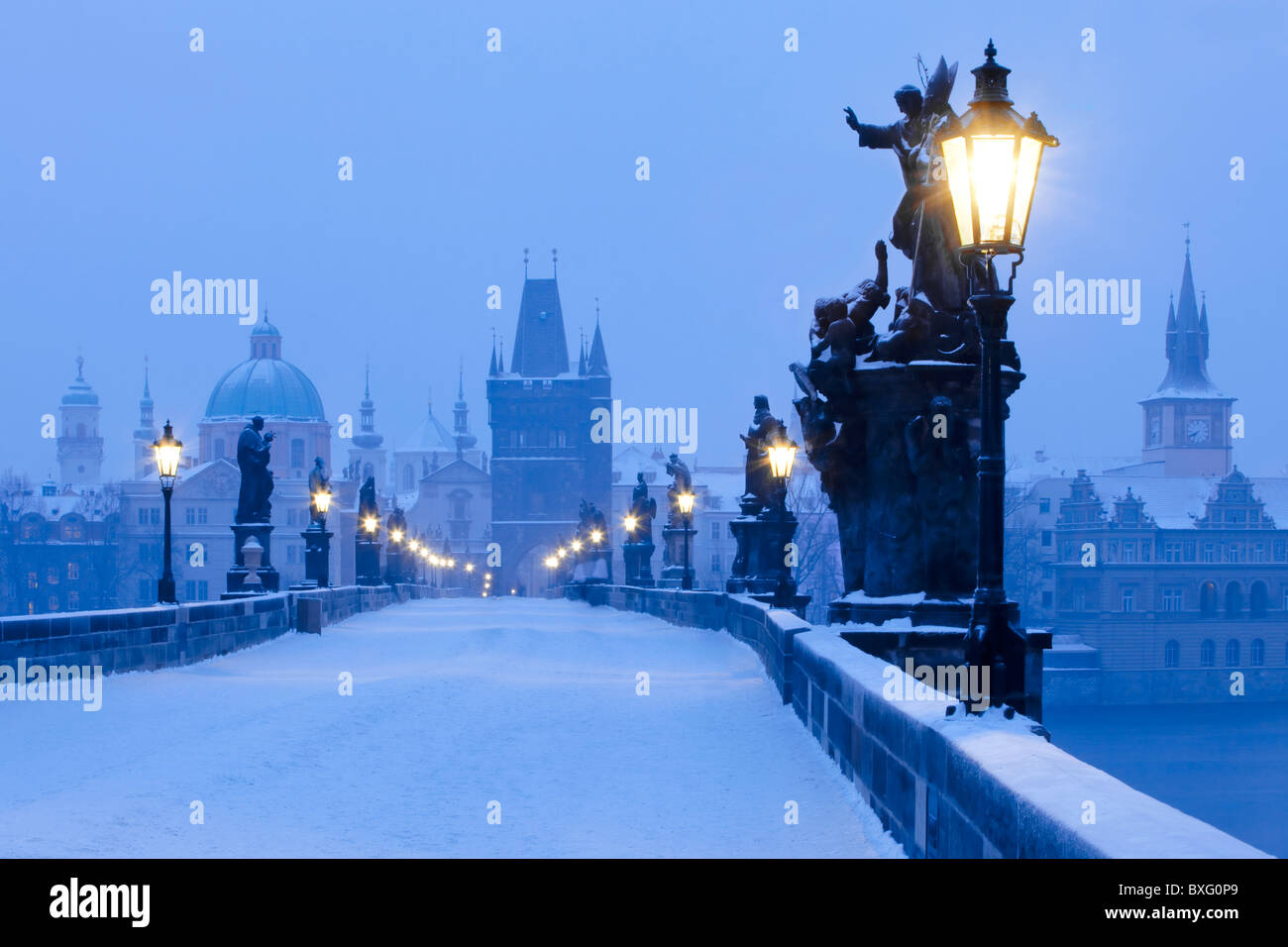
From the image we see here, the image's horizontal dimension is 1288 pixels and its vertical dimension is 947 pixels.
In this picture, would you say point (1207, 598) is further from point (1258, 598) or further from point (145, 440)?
point (145, 440)

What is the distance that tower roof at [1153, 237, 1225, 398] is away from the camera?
412 feet

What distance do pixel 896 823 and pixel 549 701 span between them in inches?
335

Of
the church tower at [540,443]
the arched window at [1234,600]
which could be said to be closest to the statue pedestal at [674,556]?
the arched window at [1234,600]

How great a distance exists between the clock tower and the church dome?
6971 cm

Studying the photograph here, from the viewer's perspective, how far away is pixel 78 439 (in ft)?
536

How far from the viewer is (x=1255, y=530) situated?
10312 cm

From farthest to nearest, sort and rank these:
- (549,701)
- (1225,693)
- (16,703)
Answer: (1225,693)
(549,701)
(16,703)

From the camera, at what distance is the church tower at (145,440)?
14926 centimetres

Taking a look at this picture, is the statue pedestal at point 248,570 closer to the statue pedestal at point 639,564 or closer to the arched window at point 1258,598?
the statue pedestal at point 639,564

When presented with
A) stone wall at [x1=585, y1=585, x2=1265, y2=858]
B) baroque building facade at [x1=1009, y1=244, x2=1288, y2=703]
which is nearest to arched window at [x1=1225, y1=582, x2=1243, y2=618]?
baroque building facade at [x1=1009, y1=244, x2=1288, y2=703]
